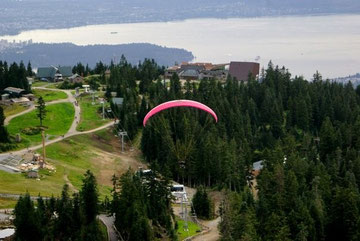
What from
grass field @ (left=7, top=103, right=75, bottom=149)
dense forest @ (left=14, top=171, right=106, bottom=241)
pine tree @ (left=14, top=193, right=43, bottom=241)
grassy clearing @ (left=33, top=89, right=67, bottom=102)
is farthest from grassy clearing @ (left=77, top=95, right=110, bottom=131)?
pine tree @ (left=14, top=193, right=43, bottom=241)

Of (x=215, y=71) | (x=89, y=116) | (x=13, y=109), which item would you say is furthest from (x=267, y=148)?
(x=215, y=71)

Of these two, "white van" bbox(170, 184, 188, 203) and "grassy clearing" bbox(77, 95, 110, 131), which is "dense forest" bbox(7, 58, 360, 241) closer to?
"grassy clearing" bbox(77, 95, 110, 131)

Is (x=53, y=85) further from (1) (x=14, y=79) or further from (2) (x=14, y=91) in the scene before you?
(2) (x=14, y=91)

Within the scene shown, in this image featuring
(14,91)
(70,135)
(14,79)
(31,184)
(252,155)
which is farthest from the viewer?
(14,79)

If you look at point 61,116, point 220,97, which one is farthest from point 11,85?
point 220,97

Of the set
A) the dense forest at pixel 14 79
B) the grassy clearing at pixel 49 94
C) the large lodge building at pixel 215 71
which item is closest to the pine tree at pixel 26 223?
the grassy clearing at pixel 49 94

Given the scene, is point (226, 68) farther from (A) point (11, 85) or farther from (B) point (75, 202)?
(B) point (75, 202)

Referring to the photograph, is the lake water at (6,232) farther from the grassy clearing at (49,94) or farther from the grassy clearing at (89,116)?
the grassy clearing at (49,94)
